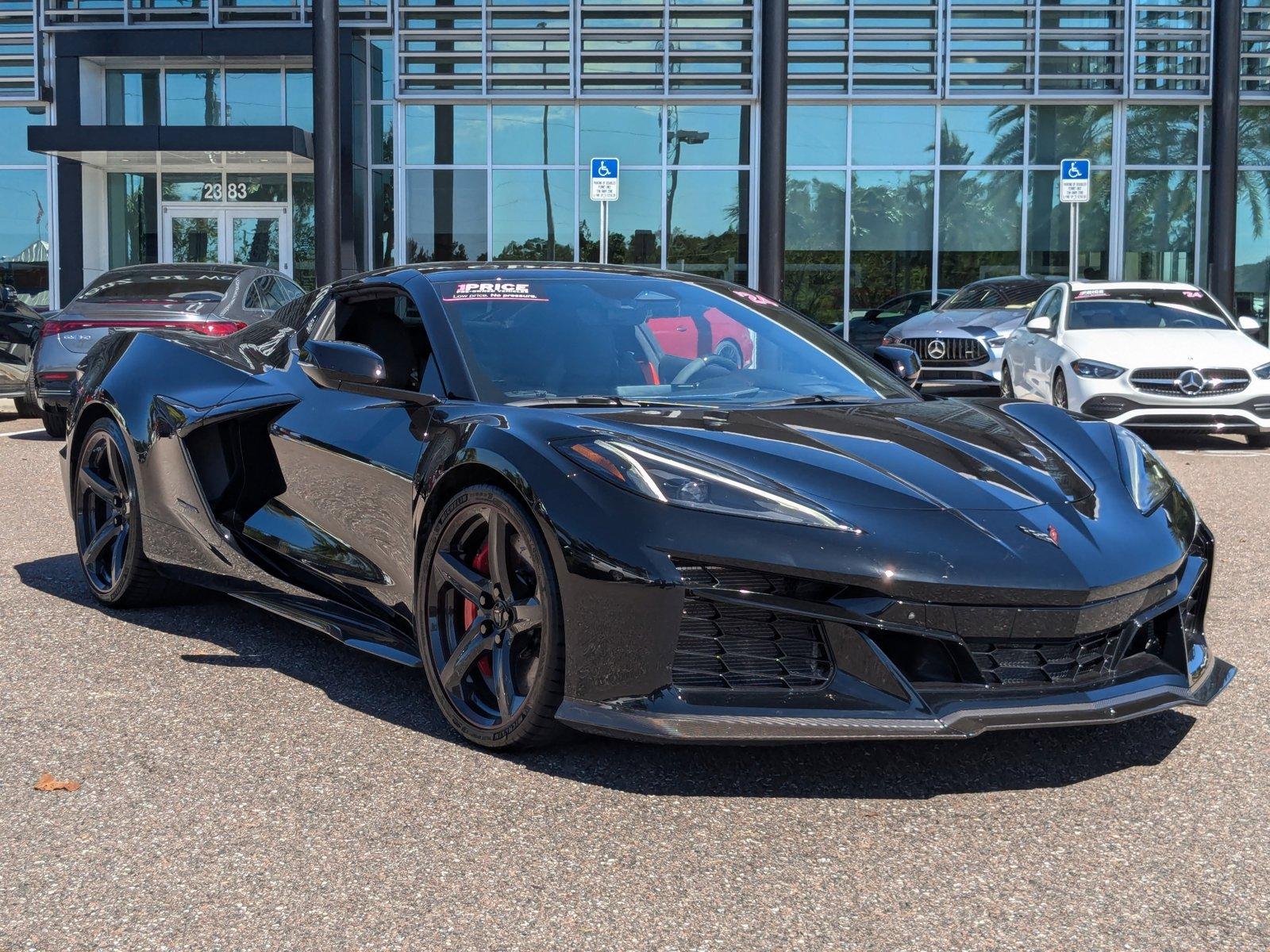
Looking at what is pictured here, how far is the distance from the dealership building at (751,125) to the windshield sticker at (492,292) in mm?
19734

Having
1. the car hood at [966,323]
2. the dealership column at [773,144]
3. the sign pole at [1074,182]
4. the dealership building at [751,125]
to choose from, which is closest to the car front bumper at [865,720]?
the car hood at [966,323]

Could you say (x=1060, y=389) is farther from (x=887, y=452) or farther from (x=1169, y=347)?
(x=887, y=452)

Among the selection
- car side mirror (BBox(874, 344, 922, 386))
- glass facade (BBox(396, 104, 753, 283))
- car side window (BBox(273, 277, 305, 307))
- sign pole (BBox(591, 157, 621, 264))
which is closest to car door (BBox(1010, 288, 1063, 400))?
sign pole (BBox(591, 157, 621, 264))

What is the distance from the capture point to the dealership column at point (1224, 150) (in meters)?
19.9

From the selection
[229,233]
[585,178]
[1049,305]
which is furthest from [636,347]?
[229,233]

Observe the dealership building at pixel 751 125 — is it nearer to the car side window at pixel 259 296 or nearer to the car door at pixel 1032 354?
the car door at pixel 1032 354

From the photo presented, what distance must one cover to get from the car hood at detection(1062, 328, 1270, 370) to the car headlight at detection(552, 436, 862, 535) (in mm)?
9726

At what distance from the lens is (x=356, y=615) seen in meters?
4.58

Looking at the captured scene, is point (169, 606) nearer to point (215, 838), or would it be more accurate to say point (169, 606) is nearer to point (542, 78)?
point (215, 838)

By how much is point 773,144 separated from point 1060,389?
7703 mm

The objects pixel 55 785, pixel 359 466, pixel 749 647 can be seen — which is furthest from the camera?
pixel 359 466

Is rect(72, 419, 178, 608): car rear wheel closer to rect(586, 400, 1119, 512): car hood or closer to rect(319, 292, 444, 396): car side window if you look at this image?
rect(319, 292, 444, 396): car side window

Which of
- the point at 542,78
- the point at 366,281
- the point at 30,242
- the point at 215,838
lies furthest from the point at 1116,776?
the point at 30,242

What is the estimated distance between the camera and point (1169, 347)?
1281 cm
